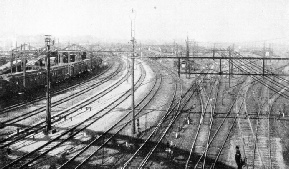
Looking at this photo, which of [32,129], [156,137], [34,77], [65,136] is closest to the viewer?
[65,136]

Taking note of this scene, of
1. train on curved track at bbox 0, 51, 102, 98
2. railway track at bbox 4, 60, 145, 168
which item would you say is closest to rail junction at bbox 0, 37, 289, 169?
railway track at bbox 4, 60, 145, 168

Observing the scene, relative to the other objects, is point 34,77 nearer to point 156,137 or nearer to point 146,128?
point 146,128

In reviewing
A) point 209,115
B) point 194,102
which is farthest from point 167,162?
point 194,102

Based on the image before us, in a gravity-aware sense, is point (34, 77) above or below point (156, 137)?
above

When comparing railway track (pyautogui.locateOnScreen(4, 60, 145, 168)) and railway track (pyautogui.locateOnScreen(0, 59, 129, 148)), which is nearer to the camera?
railway track (pyautogui.locateOnScreen(4, 60, 145, 168))

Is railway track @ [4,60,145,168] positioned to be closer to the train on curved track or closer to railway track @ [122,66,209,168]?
railway track @ [122,66,209,168]

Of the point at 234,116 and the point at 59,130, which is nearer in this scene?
the point at 59,130

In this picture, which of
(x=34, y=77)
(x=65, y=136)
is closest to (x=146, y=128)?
(x=65, y=136)

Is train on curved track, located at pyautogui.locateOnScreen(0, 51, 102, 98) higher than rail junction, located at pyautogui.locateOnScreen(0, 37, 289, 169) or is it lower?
higher

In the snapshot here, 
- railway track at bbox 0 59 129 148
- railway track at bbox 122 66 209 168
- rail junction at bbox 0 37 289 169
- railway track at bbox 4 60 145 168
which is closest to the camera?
railway track at bbox 4 60 145 168

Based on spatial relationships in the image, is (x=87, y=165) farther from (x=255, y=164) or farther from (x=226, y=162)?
(x=255, y=164)

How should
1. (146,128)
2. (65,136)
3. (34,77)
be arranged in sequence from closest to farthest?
(65,136) → (146,128) → (34,77)
